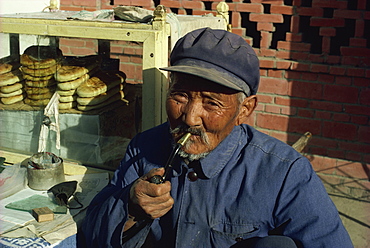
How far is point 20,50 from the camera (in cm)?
283

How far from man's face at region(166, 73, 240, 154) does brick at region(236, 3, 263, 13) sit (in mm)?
2650

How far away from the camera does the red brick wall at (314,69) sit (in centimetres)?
415

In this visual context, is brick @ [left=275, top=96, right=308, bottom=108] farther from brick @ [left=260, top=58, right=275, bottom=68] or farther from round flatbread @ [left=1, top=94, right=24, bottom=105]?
round flatbread @ [left=1, top=94, right=24, bottom=105]

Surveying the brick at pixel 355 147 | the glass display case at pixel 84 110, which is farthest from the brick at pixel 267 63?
the glass display case at pixel 84 110

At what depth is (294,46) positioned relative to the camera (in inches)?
169

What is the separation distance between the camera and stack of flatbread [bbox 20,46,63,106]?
279 centimetres

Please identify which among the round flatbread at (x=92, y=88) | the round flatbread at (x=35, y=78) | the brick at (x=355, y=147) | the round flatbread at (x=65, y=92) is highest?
the round flatbread at (x=35, y=78)

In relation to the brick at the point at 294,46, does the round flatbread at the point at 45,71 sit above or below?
below

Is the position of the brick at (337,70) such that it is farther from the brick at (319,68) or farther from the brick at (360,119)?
the brick at (360,119)

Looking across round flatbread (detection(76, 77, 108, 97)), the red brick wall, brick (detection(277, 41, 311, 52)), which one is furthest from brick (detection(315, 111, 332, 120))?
round flatbread (detection(76, 77, 108, 97))

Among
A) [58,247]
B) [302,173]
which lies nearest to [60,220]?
[58,247]

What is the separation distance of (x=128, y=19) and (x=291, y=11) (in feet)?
6.92

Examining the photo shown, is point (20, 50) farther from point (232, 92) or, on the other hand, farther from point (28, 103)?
point (232, 92)

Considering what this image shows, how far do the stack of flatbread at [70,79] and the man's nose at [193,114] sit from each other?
1086mm
